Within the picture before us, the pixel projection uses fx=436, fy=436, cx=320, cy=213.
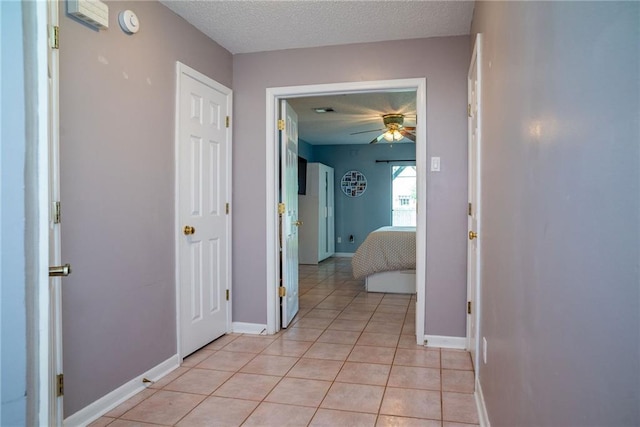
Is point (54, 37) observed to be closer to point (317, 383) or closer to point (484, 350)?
point (317, 383)

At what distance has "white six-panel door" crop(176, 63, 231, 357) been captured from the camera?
2.96 meters

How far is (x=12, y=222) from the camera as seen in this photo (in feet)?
2.20

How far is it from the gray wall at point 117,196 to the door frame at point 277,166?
0.89 m

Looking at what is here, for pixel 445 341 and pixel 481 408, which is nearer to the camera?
pixel 481 408

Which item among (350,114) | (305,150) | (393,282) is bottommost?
(393,282)

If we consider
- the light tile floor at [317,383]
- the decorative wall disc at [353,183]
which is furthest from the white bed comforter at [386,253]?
the decorative wall disc at [353,183]

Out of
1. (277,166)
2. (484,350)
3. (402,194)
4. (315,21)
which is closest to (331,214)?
(402,194)

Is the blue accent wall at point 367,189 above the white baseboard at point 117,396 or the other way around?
above

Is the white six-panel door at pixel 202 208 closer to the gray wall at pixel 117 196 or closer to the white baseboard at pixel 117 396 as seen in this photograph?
the gray wall at pixel 117 196

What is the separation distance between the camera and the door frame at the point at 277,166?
3.33 meters

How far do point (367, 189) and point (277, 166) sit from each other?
5.37 metres

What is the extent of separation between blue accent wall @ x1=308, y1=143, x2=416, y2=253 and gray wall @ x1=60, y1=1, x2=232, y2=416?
6.13m

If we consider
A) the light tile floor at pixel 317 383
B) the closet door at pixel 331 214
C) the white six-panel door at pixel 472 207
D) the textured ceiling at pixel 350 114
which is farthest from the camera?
the closet door at pixel 331 214

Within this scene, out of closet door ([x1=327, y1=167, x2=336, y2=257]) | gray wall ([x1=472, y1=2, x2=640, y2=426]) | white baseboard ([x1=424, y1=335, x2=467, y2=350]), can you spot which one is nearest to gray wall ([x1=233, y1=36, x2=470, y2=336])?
white baseboard ([x1=424, y1=335, x2=467, y2=350])
